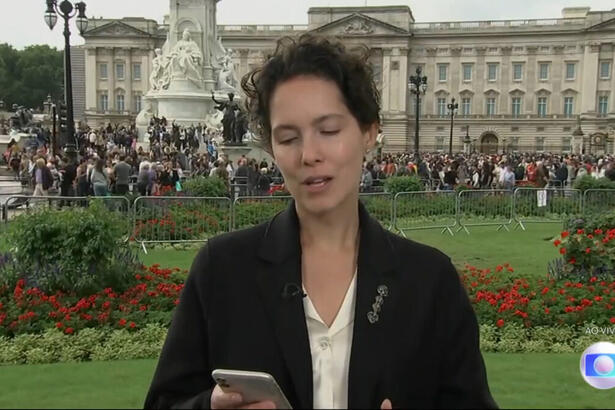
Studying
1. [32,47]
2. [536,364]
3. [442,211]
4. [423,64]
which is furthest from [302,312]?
[32,47]

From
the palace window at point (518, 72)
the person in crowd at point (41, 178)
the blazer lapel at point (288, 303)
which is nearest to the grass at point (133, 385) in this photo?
the blazer lapel at point (288, 303)

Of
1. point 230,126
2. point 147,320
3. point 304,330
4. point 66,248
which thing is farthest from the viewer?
point 230,126

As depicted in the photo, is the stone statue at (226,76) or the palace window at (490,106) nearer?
the stone statue at (226,76)

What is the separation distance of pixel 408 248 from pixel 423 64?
88.9 metres

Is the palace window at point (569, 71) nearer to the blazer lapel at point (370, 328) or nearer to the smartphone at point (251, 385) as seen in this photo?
the blazer lapel at point (370, 328)

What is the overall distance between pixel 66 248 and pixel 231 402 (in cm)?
648

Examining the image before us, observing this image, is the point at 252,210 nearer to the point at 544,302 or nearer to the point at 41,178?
the point at 41,178

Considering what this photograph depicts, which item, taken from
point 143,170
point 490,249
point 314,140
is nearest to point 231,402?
point 314,140

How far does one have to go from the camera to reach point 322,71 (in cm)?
194

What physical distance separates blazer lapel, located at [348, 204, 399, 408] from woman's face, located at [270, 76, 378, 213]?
0.20 meters

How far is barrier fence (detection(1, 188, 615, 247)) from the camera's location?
1269 cm

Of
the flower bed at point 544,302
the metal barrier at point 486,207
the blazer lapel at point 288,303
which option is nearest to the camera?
the blazer lapel at point 288,303

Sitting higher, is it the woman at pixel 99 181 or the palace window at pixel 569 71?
the palace window at pixel 569 71

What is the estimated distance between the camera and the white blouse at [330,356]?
6.25ft
